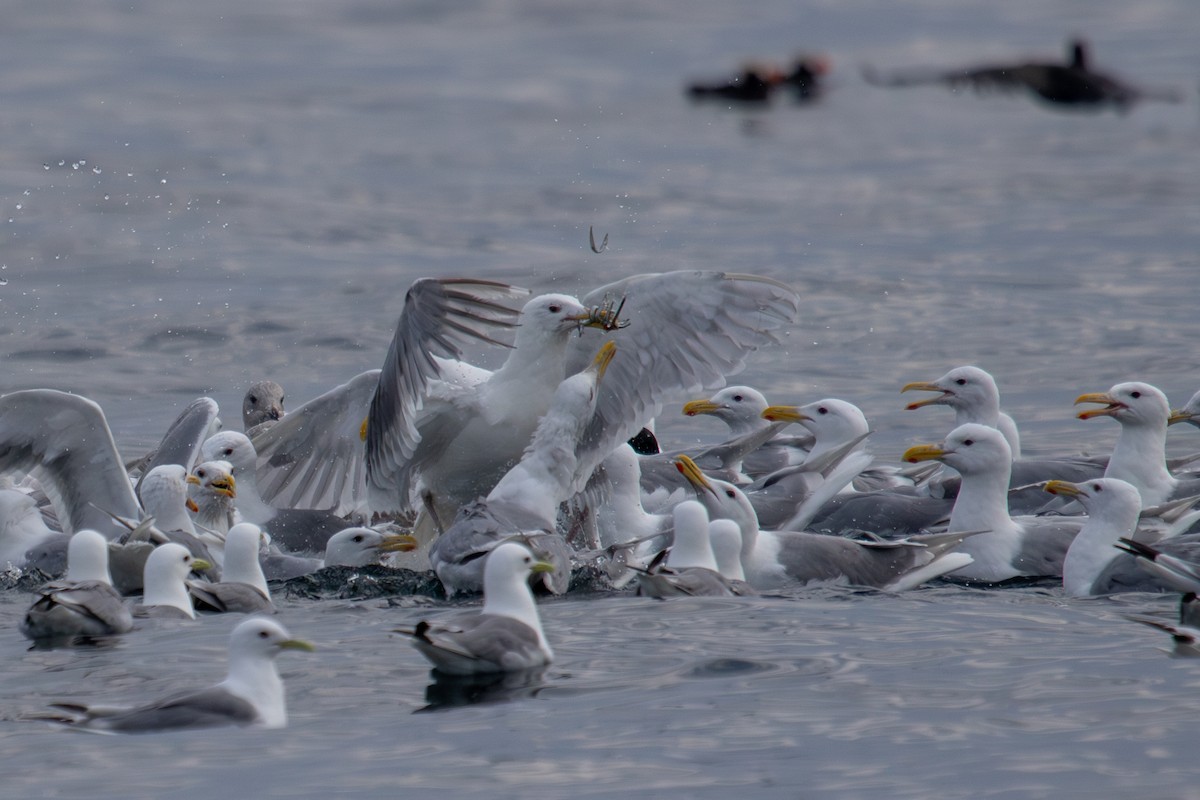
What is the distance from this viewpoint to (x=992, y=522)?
11.1m

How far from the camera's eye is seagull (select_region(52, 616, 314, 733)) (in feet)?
24.7

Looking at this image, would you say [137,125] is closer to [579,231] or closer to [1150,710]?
[579,231]

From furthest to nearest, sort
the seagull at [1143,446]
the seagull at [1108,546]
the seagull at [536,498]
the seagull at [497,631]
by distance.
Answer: the seagull at [1143,446] → the seagull at [536,498] → the seagull at [1108,546] → the seagull at [497,631]

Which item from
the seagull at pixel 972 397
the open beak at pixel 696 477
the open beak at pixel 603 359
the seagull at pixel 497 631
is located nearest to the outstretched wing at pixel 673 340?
the open beak at pixel 603 359

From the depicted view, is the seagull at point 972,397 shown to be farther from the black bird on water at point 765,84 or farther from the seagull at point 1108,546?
the black bird on water at point 765,84

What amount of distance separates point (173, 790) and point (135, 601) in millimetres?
3772

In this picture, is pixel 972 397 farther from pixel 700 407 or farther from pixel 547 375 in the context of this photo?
pixel 547 375

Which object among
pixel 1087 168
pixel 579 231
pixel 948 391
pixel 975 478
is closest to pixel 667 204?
pixel 579 231

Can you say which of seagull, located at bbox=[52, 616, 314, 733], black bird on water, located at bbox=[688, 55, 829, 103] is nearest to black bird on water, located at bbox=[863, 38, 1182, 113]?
black bird on water, located at bbox=[688, 55, 829, 103]

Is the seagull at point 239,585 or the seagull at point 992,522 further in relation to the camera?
the seagull at point 992,522

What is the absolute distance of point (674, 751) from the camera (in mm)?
7379

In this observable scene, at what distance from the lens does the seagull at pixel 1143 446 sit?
12.5 metres

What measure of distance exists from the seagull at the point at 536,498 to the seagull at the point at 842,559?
3.18 feet

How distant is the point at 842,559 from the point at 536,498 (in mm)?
1654
